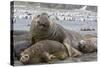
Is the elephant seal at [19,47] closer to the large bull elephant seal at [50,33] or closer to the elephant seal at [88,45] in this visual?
the large bull elephant seal at [50,33]

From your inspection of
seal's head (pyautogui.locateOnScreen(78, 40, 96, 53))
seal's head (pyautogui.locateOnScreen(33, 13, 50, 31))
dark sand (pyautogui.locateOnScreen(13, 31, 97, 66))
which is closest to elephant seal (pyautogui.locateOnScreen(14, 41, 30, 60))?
dark sand (pyautogui.locateOnScreen(13, 31, 97, 66))

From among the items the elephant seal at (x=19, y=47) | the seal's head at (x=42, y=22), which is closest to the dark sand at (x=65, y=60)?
the elephant seal at (x=19, y=47)

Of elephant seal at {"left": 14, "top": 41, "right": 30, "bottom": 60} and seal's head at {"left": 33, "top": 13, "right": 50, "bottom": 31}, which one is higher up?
seal's head at {"left": 33, "top": 13, "right": 50, "bottom": 31}

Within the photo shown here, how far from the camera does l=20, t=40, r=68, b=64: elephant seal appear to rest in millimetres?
1972

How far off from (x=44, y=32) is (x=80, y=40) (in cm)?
43

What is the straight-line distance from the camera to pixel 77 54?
85.4 inches

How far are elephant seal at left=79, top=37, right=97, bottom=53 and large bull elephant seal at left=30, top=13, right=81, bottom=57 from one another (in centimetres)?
7

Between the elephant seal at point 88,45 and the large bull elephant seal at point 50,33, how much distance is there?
0.24 ft

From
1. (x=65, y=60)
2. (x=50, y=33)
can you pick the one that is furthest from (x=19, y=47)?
(x=65, y=60)

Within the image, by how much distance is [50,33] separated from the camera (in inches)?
80.9

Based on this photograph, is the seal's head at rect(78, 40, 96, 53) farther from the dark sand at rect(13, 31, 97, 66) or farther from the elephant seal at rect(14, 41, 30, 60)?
the elephant seal at rect(14, 41, 30, 60)

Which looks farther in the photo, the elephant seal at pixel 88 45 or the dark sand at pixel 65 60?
the elephant seal at pixel 88 45

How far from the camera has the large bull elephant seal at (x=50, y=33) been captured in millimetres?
2014

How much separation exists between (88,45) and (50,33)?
47 cm
